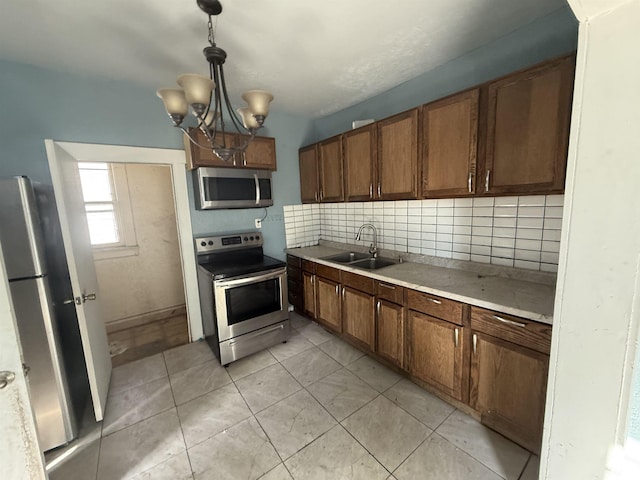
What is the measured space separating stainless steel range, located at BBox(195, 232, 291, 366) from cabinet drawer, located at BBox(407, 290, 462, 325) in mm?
1294

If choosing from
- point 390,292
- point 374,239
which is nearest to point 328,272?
point 374,239

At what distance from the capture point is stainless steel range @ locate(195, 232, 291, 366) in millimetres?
2324

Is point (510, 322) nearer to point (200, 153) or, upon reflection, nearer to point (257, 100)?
point (257, 100)

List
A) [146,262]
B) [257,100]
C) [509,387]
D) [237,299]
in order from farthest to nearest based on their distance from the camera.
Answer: [146,262] → [237,299] → [509,387] → [257,100]

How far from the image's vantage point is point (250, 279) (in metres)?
2.42

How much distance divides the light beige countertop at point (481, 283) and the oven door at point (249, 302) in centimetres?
70

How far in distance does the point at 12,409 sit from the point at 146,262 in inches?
113

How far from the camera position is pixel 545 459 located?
102 cm

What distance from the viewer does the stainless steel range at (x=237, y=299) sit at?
2324 mm

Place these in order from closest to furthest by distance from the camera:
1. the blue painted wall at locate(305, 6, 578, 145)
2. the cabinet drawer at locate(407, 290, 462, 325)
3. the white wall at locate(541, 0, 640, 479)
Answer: the white wall at locate(541, 0, 640, 479)
the blue painted wall at locate(305, 6, 578, 145)
the cabinet drawer at locate(407, 290, 462, 325)

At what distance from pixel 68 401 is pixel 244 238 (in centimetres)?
184

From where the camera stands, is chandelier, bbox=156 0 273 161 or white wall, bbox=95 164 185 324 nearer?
chandelier, bbox=156 0 273 161

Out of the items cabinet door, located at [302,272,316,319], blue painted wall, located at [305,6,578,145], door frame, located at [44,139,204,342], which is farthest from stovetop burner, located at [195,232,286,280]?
blue painted wall, located at [305,6,578,145]

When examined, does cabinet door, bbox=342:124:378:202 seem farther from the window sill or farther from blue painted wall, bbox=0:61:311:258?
the window sill
